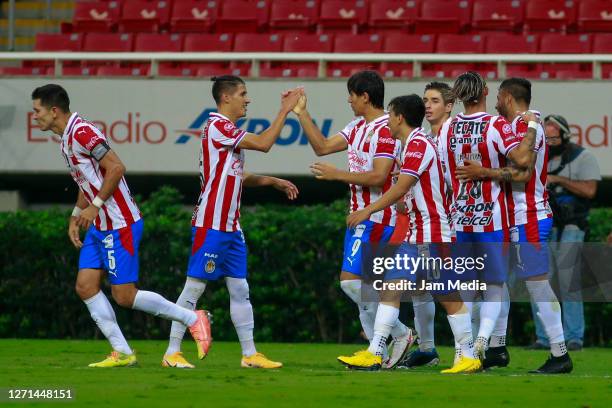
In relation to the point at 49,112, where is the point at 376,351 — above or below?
below

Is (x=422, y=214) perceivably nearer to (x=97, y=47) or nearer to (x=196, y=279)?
(x=196, y=279)

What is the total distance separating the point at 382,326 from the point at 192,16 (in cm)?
1358

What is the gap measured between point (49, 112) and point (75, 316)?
6.03 meters

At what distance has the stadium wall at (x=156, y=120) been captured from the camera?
18859mm

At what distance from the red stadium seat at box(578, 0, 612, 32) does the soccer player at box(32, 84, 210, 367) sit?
41.2ft

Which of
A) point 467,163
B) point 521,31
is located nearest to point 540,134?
point 467,163

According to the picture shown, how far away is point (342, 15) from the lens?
21.9m

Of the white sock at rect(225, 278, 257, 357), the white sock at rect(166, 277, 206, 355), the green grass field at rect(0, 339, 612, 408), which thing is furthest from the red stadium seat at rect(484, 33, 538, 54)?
the white sock at rect(166, 277, 206, 355)

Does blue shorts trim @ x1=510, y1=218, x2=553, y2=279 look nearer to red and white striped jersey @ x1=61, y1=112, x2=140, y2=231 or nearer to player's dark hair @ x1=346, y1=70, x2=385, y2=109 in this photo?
player's dark hair @ x1=346, y1=70, x2=385, y2=109

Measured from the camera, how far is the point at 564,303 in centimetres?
1359

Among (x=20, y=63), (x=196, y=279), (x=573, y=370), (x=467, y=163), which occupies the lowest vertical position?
(x=573, y=370)

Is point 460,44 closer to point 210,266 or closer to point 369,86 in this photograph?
point 369,86

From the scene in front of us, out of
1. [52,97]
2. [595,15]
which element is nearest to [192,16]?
[595,15]

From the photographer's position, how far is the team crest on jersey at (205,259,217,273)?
32.9 feet
